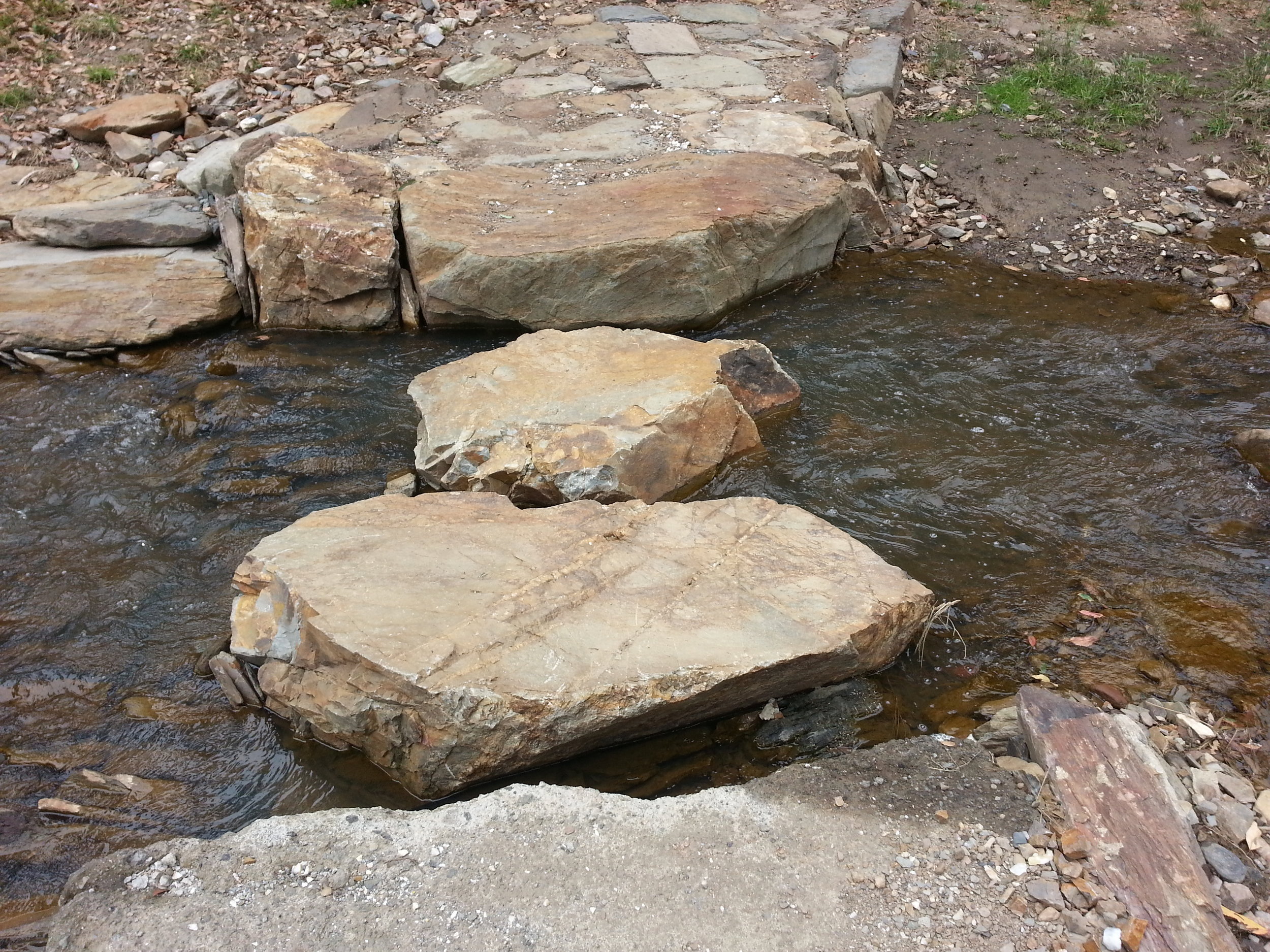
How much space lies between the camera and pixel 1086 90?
800 cm

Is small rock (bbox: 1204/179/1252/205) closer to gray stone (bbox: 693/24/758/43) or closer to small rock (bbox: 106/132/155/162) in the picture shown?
gray stone (bbox: 693/24/758/43)

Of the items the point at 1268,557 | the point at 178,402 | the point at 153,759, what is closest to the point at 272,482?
the point at 178,402

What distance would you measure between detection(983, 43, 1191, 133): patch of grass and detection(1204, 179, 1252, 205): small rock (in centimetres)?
87

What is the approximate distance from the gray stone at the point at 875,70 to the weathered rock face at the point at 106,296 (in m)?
4.82

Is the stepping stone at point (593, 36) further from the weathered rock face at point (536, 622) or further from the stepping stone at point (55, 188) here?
the weathered rock face at point (536, 622)

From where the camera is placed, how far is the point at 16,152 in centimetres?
712

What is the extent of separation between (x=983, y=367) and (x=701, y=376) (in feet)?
5.68

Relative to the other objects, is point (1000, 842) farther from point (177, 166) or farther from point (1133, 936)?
point (177, 166)

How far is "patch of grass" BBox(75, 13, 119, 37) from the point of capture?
26.5ft

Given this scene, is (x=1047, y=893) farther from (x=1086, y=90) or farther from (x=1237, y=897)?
(x=1086, y=90)

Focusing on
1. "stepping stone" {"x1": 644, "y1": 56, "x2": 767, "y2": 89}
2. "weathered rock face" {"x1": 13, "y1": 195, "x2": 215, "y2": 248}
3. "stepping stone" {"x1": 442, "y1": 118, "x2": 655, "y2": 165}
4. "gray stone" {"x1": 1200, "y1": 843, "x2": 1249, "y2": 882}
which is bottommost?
"weathered rock face" {"x1": 13, "y1": 195, "x2": 215, "y2": 248}

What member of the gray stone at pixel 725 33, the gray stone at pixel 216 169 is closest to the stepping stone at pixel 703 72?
the gray stone at pixel 725 33

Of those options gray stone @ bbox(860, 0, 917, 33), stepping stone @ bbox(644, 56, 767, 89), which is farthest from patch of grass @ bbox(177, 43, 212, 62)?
gray stone @ bbox(860, 0, 917, 33)

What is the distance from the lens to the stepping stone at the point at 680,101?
729cm
